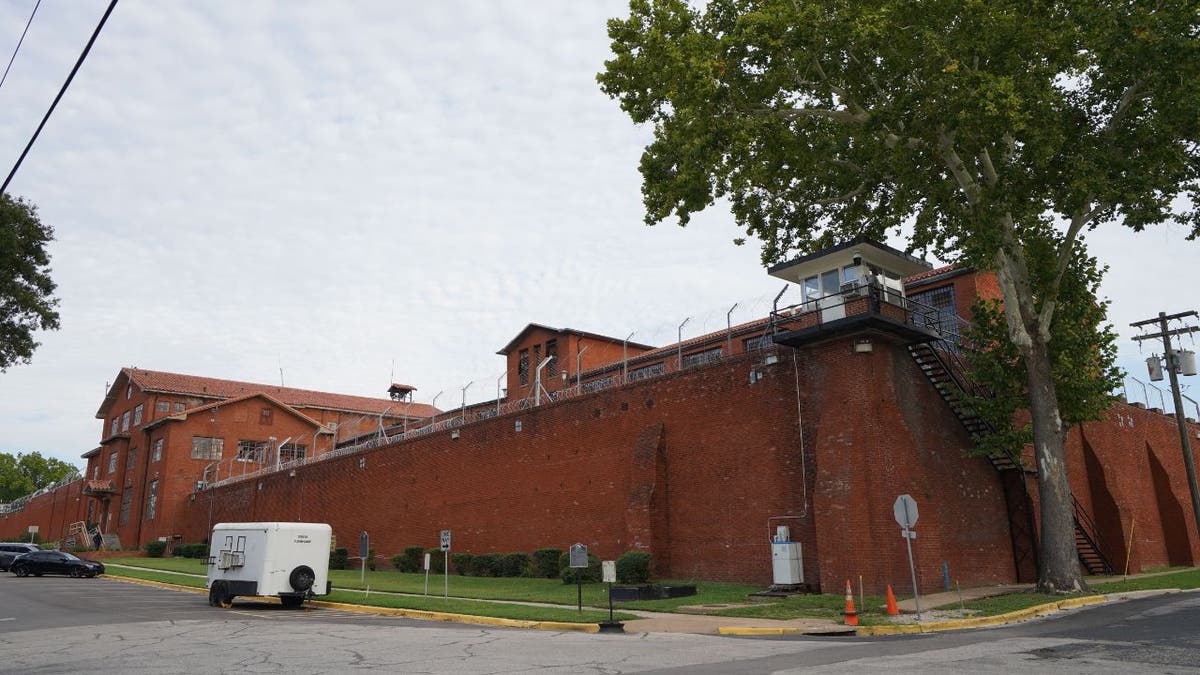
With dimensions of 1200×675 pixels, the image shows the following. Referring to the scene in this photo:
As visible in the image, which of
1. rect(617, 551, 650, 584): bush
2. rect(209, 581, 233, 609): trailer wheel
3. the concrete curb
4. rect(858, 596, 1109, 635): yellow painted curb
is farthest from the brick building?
rect(209, 581, 233, 609): trailer wheel

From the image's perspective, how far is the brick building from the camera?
70.1 ft

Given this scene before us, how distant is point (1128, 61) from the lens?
18109 millimetres

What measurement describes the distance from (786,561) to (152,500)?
56.5 meters

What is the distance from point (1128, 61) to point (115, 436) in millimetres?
74684

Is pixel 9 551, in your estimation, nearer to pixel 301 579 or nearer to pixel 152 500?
pixel 152 500

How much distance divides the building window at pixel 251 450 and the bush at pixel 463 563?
3659 cm

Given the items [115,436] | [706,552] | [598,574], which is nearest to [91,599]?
[598,574]

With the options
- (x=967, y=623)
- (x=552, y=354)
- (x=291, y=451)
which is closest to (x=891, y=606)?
(x=967, y=623)

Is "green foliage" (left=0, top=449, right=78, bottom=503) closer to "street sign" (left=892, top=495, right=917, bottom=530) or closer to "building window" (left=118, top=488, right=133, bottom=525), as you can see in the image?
"building window" (left=118, top=488, right=133, bottom=525)

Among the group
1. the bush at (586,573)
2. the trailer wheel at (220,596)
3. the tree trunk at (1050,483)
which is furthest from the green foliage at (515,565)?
the tree trunk at (1050,483)

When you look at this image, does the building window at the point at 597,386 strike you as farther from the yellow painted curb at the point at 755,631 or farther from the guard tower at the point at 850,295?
the yellow painted curb at the point at 755,631

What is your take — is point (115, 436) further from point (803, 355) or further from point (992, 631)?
point (992, 631)

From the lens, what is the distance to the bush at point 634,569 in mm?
24297

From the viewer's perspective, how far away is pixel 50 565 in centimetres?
3775
